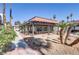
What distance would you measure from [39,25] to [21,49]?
20.4 inches

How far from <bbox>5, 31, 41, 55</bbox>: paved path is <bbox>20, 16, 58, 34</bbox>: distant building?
0.21 m

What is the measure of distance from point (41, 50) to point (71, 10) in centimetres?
86

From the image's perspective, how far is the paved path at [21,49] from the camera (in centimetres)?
413

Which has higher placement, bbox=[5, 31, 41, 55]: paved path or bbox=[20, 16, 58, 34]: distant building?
bbox=[20, 16, 58, 34]: distant building

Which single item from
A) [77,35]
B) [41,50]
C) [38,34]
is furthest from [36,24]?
[77,35]

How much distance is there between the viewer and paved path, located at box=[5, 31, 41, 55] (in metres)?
4.13

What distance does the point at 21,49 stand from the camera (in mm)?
4160

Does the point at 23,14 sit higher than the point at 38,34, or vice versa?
the point at 23,14

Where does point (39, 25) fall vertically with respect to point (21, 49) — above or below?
above

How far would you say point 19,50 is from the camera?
4148 mm

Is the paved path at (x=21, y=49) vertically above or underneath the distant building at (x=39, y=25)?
underneath

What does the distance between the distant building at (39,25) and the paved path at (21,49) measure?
0.21 meters
